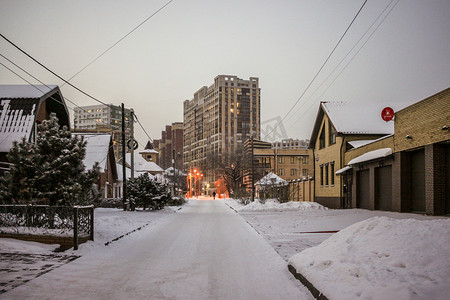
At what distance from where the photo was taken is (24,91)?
80.4 feet

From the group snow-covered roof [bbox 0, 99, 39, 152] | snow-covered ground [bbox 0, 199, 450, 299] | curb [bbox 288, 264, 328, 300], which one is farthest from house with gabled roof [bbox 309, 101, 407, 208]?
curb [bbox 288, 264, 328, 300]

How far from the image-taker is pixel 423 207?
1817 cm

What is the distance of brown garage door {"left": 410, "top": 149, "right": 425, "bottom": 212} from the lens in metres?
18.3

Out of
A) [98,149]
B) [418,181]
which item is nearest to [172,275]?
[418,181]

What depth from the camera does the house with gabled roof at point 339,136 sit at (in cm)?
2914

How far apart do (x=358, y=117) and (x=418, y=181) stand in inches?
504

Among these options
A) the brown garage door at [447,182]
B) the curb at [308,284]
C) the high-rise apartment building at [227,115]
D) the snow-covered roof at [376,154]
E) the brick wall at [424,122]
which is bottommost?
the curb at [308,284]

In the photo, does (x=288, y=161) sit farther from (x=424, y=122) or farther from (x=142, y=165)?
(x=424, y=122)

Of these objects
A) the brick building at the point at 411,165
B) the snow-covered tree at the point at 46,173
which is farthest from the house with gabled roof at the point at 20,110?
the brick building at the point at 411,165

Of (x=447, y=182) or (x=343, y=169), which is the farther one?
(x=343, y=169)

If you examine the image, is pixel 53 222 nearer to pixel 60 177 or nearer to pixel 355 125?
pixel 60 177

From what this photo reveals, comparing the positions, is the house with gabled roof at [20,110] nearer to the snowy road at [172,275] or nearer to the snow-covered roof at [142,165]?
the snowy road at [172,275]

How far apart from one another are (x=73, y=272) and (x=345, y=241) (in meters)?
5.54

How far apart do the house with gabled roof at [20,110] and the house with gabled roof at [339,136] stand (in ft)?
67.3
